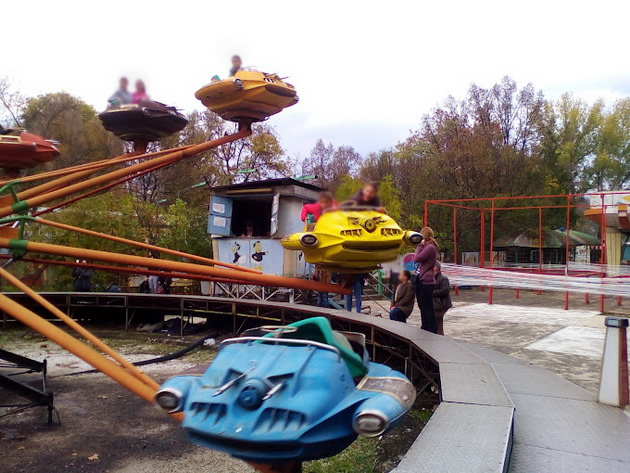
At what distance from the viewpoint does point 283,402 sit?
6.48 ft

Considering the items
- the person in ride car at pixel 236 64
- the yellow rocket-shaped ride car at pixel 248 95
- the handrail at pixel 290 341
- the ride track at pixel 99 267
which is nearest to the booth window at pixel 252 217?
the ride track at pixel 99 267

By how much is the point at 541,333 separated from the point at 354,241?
7901 mm

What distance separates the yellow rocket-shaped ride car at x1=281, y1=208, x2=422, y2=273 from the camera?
2.42 m

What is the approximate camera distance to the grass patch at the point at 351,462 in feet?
12.8

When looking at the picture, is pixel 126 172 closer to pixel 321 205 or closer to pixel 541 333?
pixel 321 205

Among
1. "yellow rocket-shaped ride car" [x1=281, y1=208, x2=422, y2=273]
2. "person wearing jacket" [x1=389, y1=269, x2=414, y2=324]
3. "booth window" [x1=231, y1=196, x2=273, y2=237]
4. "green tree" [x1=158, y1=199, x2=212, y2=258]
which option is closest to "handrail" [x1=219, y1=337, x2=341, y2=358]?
"yellow rocket-shaped ride car" [x1=281, y1=208, x2=422, y2=273]

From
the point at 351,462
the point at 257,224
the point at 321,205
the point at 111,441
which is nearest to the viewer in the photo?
the point at 321,205

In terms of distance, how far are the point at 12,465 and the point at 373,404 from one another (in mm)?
3400

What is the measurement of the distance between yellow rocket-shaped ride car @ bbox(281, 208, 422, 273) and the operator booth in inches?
379

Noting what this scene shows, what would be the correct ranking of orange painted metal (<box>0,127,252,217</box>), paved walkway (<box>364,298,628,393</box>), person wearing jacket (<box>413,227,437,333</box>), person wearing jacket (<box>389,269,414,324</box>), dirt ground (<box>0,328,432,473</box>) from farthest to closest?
person wearing jacket (<box>389,269,414,324</box>) → paved walkway (<box>364,298,628,393</box>) → person wearing jacket (<box>413,227,437,333</box>) → dirt ground (<box>0,328,432,473</box>) → orange painted metal (<box>0,127,252,217</box>)

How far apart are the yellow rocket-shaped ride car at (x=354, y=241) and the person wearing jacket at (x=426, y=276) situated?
146 inches

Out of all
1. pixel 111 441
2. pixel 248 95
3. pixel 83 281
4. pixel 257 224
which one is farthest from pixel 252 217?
pixel 248 95

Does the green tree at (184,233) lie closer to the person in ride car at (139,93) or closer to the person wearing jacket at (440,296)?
the person wearing jacket at (440,296)

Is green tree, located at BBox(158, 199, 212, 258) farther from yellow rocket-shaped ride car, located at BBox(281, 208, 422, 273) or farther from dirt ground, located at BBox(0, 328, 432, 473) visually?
yellow rocket-shaped ride car, located at BBox(281, 208, 422, 273)
